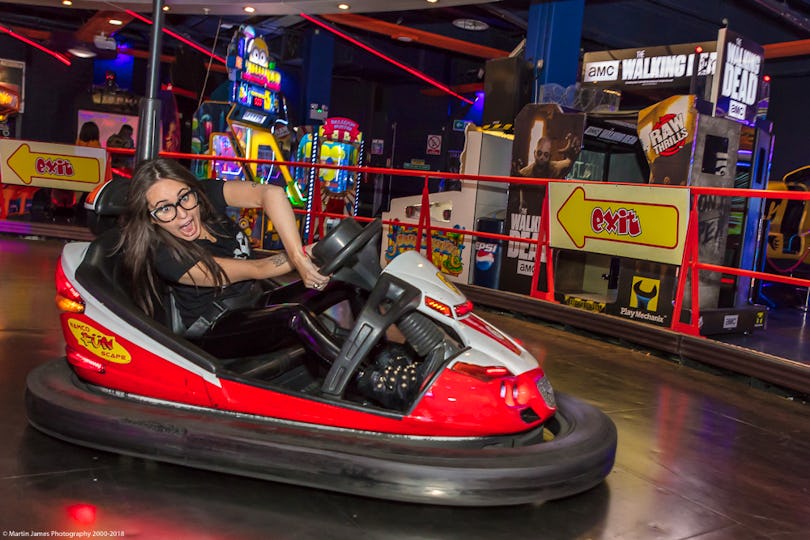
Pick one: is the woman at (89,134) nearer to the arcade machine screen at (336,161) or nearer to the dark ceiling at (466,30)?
the dark ceiling at (466,30)

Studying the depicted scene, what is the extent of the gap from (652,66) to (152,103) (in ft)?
12.6

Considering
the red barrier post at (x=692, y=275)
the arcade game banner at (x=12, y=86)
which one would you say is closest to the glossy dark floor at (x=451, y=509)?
the red barrier post at (x=692, y=275)

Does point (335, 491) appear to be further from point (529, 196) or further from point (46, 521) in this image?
point (529, 196)

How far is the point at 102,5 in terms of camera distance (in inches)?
304

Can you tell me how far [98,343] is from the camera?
1.95 m

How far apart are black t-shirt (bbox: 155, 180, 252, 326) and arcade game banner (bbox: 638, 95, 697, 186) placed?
9.68 ft

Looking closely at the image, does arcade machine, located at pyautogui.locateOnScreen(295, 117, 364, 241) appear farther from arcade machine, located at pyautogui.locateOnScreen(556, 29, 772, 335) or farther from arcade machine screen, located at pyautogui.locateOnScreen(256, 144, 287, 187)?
arcade machine, located at pyautogui.locateOnScreen(556, 29, 772, 335)

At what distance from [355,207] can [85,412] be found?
9159mm

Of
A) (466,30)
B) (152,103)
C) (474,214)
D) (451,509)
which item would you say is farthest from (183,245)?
(466,30)

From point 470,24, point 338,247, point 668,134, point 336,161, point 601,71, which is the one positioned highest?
point 470,24

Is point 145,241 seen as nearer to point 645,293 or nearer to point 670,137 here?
point 645,293

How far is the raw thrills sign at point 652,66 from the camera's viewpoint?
5.32 meters

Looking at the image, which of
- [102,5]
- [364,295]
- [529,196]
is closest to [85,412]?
[364,295]

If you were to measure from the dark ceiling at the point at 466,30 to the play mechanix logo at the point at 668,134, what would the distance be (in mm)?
2405
